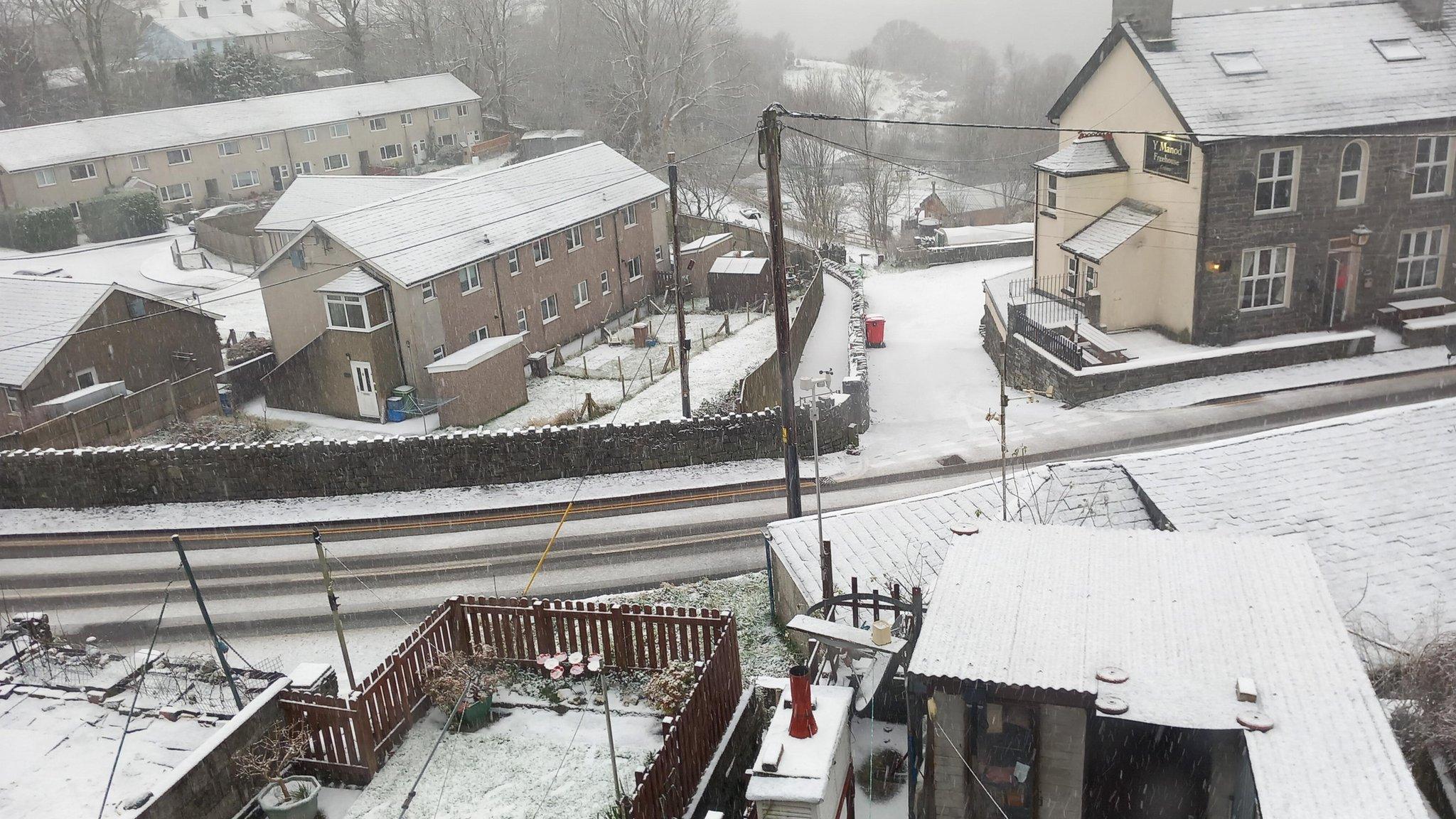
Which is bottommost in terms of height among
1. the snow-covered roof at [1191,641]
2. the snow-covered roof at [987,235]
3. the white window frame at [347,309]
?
the snow-covered roof at [987,235]

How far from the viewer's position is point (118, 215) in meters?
59.7

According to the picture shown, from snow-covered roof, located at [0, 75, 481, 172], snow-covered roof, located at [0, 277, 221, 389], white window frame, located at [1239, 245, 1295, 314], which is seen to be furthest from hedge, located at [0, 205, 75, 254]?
white window frame, located at [1239, 245, 1295, 314]

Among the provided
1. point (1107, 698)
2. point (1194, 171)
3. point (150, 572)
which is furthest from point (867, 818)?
point (1194, 171)

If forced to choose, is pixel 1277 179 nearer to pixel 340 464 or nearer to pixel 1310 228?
pixel 1310 228

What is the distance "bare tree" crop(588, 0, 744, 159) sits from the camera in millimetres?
70688

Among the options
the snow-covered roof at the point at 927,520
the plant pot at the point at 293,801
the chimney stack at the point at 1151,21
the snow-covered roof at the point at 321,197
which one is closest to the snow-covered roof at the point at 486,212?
the snow-covered roof at the point at 321,197

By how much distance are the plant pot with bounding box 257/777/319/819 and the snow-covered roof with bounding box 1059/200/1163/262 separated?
26838 millimetres

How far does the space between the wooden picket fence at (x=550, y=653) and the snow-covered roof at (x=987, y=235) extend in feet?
143

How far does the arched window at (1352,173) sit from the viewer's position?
29.7m

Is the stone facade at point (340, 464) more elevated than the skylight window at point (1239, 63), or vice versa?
the skylight window at point (1239, 63)

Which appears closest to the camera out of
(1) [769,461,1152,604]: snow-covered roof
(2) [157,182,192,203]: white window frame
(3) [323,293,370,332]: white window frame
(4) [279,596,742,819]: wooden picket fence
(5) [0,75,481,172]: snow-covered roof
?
(4) [279,596,742,819]: wooden picket fence

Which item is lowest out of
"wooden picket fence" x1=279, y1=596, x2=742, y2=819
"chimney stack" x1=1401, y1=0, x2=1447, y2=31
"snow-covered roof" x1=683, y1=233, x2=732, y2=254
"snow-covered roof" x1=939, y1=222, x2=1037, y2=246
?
"snow-covered roof" x1=939, y1=222, x2=1037, y2=246

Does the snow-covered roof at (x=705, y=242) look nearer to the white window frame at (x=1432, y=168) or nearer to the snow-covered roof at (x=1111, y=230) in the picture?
the snow-covered roof at (x=1111, y=230)

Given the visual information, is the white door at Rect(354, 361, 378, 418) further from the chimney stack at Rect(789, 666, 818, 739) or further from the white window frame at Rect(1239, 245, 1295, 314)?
the white window frame at Rect(1239, 245, 1295, 314)
